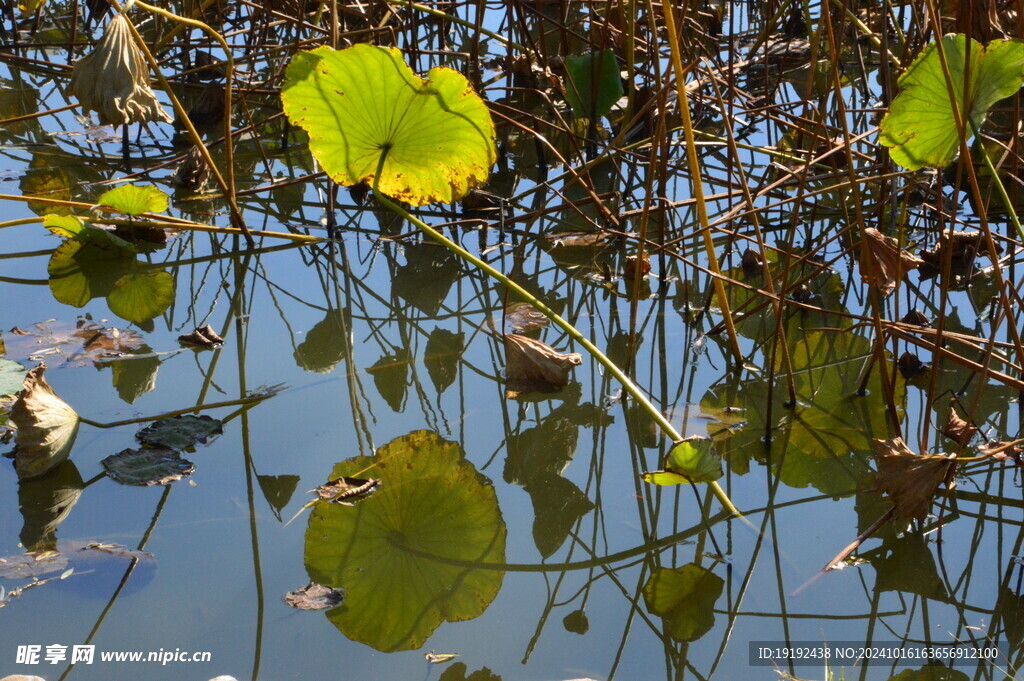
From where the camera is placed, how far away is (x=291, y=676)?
870 millimetres

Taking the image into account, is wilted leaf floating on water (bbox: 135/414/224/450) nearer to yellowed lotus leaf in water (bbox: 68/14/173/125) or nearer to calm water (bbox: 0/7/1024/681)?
calm water (bbox: 0/7/1024/681)

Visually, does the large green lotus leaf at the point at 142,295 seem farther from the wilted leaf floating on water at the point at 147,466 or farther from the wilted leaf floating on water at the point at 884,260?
the wilted leaf floating on water at the point at 884,260

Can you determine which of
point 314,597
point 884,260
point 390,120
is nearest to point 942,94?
point 884,260

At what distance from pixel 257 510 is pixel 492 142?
72 centimetres

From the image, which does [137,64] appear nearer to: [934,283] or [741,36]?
[934,283]

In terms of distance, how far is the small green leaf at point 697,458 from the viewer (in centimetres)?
99

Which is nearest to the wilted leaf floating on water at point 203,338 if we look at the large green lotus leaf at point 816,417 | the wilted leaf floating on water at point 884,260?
the large green lotus leaf at point 816,417

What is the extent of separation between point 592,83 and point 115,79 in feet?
4.31

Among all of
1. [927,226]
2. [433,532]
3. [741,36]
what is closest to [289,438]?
[433,532]

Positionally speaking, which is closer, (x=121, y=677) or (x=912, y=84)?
(x=121, y=677)

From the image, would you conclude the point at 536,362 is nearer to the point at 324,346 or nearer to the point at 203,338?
the point at 324,346

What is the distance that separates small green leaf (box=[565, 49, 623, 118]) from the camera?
227 centimetres

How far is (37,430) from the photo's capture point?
114 cm

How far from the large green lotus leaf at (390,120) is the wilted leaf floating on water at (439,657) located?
867 mm
